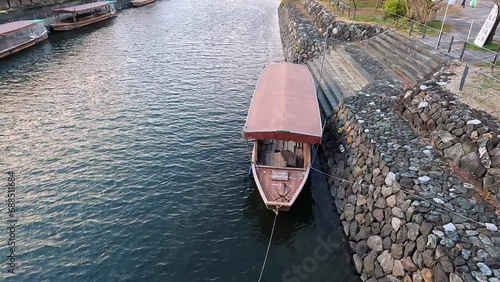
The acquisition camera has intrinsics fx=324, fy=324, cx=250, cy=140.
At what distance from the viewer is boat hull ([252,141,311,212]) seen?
43.4ft

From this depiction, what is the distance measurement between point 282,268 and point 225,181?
558 centimetres

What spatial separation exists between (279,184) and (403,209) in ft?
16.4

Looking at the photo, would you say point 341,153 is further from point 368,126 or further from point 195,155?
point 195,155

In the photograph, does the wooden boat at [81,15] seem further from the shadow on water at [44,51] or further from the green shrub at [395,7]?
the green shrub at [395,7]

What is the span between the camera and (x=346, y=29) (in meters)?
30.9

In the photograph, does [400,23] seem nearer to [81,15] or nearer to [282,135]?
[282,135]

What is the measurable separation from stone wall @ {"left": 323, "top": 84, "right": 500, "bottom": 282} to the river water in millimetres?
1156

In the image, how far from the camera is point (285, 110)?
52.4 feet

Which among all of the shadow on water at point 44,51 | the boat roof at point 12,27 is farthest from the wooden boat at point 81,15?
the boat roof at point 12,27

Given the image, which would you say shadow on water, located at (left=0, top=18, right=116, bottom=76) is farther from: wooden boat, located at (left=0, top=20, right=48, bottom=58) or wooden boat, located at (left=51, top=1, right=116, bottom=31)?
wooden boat, located at (left=51, top=1, right=116, bottom=31)

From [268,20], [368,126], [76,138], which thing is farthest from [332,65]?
[268,20]

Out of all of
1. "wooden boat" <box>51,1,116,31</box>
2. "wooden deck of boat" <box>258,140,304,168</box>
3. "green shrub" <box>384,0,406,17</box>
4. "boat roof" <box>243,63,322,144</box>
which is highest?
"green shrub" <box>384,0,406,17</box>

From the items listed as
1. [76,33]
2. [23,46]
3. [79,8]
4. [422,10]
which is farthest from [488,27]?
[79,8]

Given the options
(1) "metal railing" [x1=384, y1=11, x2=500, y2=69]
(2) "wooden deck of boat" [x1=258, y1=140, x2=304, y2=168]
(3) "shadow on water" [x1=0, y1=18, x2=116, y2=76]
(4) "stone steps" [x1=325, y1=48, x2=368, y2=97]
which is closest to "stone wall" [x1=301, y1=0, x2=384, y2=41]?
(1) "metal railing" [x1=384, y1=11, x2=500, y2=69]
